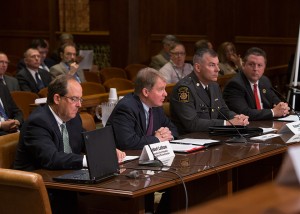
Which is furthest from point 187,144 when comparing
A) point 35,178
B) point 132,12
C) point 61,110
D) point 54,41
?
point 54,41

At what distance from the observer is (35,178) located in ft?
8.21

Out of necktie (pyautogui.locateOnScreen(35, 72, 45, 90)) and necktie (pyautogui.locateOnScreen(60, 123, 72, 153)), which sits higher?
necktie (pyautogui.locateOnScreen(60, 123, 72, 153))

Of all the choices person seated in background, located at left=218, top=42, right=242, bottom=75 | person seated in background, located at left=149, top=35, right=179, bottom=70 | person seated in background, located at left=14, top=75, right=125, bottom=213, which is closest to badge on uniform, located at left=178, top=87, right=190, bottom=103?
person seated in background, located at left=14, top=75, right=125, bottom=213

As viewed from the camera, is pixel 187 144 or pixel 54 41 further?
pixel 54 41

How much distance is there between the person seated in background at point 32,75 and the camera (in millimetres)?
7359

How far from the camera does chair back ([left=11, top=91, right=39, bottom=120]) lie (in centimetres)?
620

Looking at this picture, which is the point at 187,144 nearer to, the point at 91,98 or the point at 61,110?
the point at 61,110

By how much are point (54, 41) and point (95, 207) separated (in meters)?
9.77

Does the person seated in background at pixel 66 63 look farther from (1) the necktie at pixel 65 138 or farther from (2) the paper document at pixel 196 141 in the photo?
(1) the necktie at pixel 65 138

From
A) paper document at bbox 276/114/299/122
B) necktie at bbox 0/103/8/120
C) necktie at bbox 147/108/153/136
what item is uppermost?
necktie at bbox 147/108/153/136

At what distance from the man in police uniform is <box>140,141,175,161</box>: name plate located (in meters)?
1.25

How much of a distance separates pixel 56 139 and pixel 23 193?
0.78 meters

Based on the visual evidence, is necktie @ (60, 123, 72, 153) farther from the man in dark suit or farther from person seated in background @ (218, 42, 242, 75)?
person seated in background @ (218, 42, 242, 75)

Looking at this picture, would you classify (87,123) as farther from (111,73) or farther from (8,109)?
(111,73)
